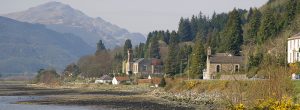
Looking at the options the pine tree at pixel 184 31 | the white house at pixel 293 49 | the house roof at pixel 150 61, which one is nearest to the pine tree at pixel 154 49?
the house roof at pixel 150 61

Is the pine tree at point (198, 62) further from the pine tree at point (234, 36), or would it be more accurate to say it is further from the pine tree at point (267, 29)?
the pine tree at point (267, 29)

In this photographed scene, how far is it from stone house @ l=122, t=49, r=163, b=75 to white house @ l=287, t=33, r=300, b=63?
70.0 metres

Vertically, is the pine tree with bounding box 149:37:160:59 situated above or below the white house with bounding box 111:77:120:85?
above

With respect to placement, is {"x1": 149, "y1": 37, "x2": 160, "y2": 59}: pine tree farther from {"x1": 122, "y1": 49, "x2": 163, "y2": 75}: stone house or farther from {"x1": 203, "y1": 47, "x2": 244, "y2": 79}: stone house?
{"x1": 203, "y1": 47, "x2": 244, "y2": 79}: stone house

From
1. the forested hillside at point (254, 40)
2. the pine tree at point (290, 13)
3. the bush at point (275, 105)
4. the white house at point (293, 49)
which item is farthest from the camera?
the pine tree at point (290, 13)

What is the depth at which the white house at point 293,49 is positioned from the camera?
66.6 m

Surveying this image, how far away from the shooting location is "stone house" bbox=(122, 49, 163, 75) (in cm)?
13962

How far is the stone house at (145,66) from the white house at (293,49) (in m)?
70.0

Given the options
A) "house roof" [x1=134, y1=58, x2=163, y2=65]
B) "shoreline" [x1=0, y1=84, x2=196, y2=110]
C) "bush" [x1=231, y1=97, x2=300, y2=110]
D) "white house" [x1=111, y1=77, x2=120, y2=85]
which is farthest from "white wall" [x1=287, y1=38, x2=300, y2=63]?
"house roof" [x1=134, y1=58, x2=163, y2=65]

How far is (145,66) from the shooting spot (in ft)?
459

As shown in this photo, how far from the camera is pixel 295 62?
6338 centimetres

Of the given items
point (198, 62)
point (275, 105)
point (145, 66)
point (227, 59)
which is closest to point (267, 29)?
point (227, 59)

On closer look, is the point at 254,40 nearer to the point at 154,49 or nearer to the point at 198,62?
the point at 198,62

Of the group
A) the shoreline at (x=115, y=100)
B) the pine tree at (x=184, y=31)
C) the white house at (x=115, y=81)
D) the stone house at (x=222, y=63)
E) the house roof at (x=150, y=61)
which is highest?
the pine tree at (x=184, y=31)
